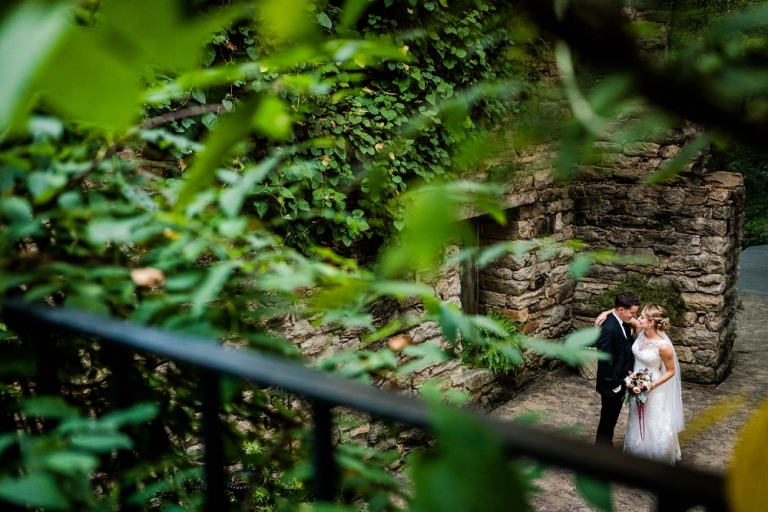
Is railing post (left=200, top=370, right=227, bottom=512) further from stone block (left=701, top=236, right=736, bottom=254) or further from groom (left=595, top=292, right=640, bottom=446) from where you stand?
stone block (left=701, top=236, right=736, bottom=254)

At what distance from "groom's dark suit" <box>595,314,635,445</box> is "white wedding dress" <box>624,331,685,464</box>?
116mm

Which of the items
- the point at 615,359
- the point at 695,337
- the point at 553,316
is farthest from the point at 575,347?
the point at 695,337

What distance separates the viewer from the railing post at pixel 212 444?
69 centimetres

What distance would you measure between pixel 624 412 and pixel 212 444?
6.23 metres

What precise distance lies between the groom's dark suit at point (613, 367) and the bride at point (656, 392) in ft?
0.30

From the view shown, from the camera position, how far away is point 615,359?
17.3ft

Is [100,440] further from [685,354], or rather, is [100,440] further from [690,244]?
[685,354]

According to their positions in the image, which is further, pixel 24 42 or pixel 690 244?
pixel 690 244

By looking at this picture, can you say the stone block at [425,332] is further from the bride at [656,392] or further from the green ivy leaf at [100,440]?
the green ivy leaf at [100,440]

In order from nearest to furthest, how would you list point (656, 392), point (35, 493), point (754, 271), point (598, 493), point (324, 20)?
point (598, 493)
point (35, 493)
point (324, 20)
point (656, 392)
point (754, 271)

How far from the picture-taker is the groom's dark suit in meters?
5.27

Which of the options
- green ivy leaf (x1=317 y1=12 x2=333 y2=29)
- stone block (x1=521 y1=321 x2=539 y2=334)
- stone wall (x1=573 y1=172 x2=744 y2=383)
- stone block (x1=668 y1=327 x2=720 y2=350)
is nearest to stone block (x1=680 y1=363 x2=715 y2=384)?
stone wall (x1=573 y1=172 x2=744 y2=383)

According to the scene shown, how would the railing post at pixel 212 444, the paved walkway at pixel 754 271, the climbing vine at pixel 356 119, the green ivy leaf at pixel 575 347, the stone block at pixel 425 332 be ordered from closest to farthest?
the railing post at pixel 212 444
the green ivy leaf at pixel 575 347
the climbing vine at pixel 356 119
the stone block at pixel 425 332
the paved walkway at pixel 754 271

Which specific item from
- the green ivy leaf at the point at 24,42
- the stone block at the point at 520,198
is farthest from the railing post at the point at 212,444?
the stone block at the point at 520,198
